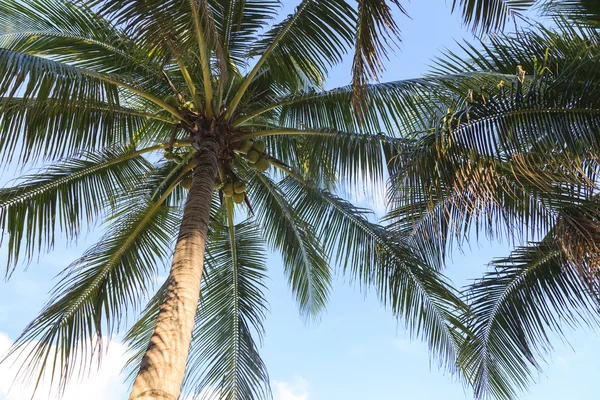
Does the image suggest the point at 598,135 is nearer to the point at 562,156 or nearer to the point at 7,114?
the point at 562,156

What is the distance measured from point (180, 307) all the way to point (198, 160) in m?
1.75

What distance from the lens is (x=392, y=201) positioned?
4820mm

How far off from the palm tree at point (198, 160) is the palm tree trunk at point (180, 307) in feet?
0.06

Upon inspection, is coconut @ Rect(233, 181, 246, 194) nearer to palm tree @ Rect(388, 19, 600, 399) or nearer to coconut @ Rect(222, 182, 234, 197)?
coconut @ Rect(222, 182, 234, 197)

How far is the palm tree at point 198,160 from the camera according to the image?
4988 mm

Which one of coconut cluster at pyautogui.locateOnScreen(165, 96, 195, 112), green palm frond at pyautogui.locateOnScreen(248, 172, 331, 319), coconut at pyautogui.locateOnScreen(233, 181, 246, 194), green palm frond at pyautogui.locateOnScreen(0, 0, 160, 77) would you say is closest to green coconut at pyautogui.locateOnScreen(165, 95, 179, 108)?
coconut cluster at pyautogui.locateOnScreen(165, 96, 195, 112)

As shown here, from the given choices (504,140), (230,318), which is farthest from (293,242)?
(504,140)

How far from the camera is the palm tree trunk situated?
145 inches

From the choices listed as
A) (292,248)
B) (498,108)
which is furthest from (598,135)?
(292,248)

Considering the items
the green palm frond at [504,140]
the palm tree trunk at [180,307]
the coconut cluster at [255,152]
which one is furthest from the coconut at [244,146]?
the green palm frond at [504,140]

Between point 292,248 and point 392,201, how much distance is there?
3.30m

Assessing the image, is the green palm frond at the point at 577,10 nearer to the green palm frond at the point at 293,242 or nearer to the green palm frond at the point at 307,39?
the green palm frond at the point at 307,39

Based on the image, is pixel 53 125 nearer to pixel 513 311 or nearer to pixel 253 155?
pixel 253 155

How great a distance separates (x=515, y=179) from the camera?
5.06 m
